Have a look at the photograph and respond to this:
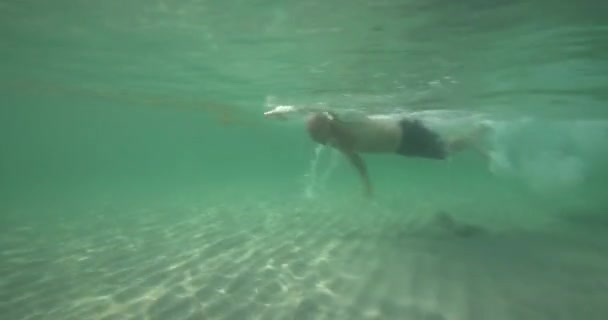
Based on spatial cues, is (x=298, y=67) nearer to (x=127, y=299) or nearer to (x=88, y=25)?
(x=88, y=25)

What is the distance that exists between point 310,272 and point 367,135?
361 cm

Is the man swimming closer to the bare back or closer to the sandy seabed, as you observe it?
the bare back

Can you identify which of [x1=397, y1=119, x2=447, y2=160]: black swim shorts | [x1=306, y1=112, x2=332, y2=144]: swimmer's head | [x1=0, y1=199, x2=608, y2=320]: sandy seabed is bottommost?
[x1=0, y1=199, x2=608, y2=320]: sandy seabed

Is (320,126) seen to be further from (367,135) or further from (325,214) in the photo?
(325,214)

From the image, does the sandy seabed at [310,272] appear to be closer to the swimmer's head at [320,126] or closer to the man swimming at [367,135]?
the man swimming at [367,135]

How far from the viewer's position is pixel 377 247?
38.3 feet

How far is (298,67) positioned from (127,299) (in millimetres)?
12060

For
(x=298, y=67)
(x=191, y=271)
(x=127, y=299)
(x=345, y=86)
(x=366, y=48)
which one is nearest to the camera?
(x=127, y=299)

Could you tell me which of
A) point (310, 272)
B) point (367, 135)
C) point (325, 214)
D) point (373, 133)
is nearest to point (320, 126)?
point (367, 135)

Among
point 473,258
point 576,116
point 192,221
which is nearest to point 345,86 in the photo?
point 192,221

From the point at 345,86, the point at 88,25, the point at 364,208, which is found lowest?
the point at 364,208

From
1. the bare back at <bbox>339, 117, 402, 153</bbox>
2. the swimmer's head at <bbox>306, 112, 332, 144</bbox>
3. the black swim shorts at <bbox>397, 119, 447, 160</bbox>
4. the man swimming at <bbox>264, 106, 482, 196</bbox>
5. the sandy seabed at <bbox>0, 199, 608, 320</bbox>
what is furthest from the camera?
the black swim shorts at <bbox>397, 119, 447, 160</bbox>

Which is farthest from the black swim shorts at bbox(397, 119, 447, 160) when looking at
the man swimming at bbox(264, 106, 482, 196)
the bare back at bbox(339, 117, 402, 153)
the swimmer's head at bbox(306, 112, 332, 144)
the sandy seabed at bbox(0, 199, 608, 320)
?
the sandy seabed at bbox(0, 199, 608, 320)

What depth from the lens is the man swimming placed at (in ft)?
27.6
